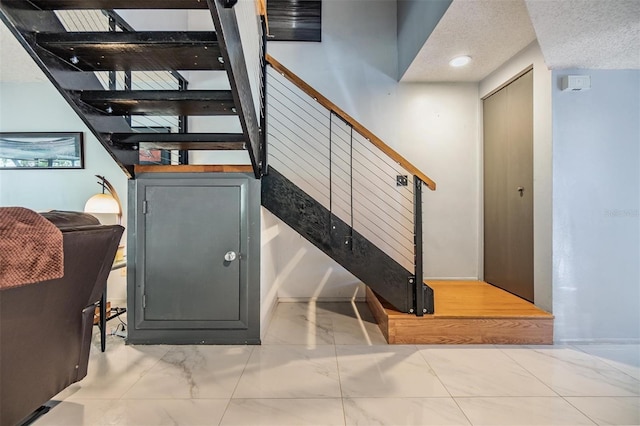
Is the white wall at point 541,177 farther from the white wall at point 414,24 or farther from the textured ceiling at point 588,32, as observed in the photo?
the white wall at point 414,24

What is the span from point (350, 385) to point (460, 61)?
10.2 ft

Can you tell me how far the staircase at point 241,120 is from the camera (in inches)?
62.1

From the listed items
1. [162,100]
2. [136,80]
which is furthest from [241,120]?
[136,80]

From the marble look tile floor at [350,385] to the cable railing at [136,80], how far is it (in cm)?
171

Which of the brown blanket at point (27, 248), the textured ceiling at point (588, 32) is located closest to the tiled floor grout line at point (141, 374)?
the brown blanket at point (27, 248)

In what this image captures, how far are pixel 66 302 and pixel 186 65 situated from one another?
4.54ft

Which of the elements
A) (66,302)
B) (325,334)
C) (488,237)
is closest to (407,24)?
(488,237)

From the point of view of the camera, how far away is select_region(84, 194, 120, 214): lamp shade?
3326mm

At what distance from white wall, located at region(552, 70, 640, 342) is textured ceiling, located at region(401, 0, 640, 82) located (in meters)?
0.20

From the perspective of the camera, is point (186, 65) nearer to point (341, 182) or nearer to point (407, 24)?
point (341, 182)

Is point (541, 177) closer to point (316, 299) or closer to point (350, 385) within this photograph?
point (350, 385)

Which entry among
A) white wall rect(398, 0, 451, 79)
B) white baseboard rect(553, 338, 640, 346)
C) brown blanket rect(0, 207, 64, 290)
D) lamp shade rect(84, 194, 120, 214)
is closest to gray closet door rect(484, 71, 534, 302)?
white baseboard rect(553, 338, 640, 346)

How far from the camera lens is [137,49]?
162 cm

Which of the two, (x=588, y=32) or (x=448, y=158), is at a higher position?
(x=588, y=32)
